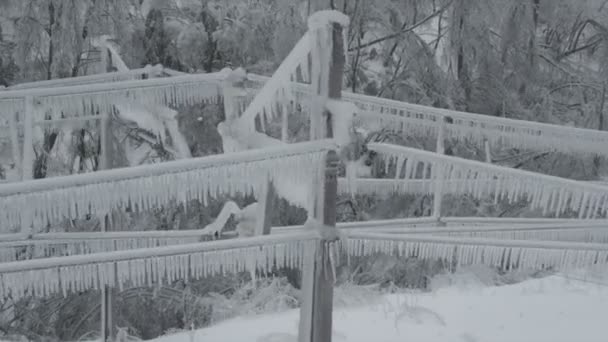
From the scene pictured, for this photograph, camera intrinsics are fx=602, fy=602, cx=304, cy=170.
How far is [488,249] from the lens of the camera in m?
1.58

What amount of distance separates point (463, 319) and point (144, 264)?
1.99m

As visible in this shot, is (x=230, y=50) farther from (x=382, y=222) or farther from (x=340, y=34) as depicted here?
(x=340, y=34)

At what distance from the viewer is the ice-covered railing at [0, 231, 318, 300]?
49.8 inches

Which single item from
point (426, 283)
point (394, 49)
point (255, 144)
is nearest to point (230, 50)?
point (394, 49)

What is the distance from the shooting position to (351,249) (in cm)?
156

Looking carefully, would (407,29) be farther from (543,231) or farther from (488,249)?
(488,249)

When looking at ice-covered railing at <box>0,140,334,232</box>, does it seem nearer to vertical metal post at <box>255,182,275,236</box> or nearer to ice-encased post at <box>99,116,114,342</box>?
vertical metal post at <box>255,182,275,236</box>

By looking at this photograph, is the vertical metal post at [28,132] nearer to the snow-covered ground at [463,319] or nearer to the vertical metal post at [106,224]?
the vertical metal post at [106,224]

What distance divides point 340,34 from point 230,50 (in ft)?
13.8

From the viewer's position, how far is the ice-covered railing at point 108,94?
199 centimetres

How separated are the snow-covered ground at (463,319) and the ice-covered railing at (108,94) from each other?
1101 millimetres

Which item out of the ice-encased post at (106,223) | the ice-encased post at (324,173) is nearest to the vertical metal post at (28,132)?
the ice-encased post at (106,223)

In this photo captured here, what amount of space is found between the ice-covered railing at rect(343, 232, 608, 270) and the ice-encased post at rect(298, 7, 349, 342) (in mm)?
79

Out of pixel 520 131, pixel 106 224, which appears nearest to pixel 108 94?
pixel 106 224
